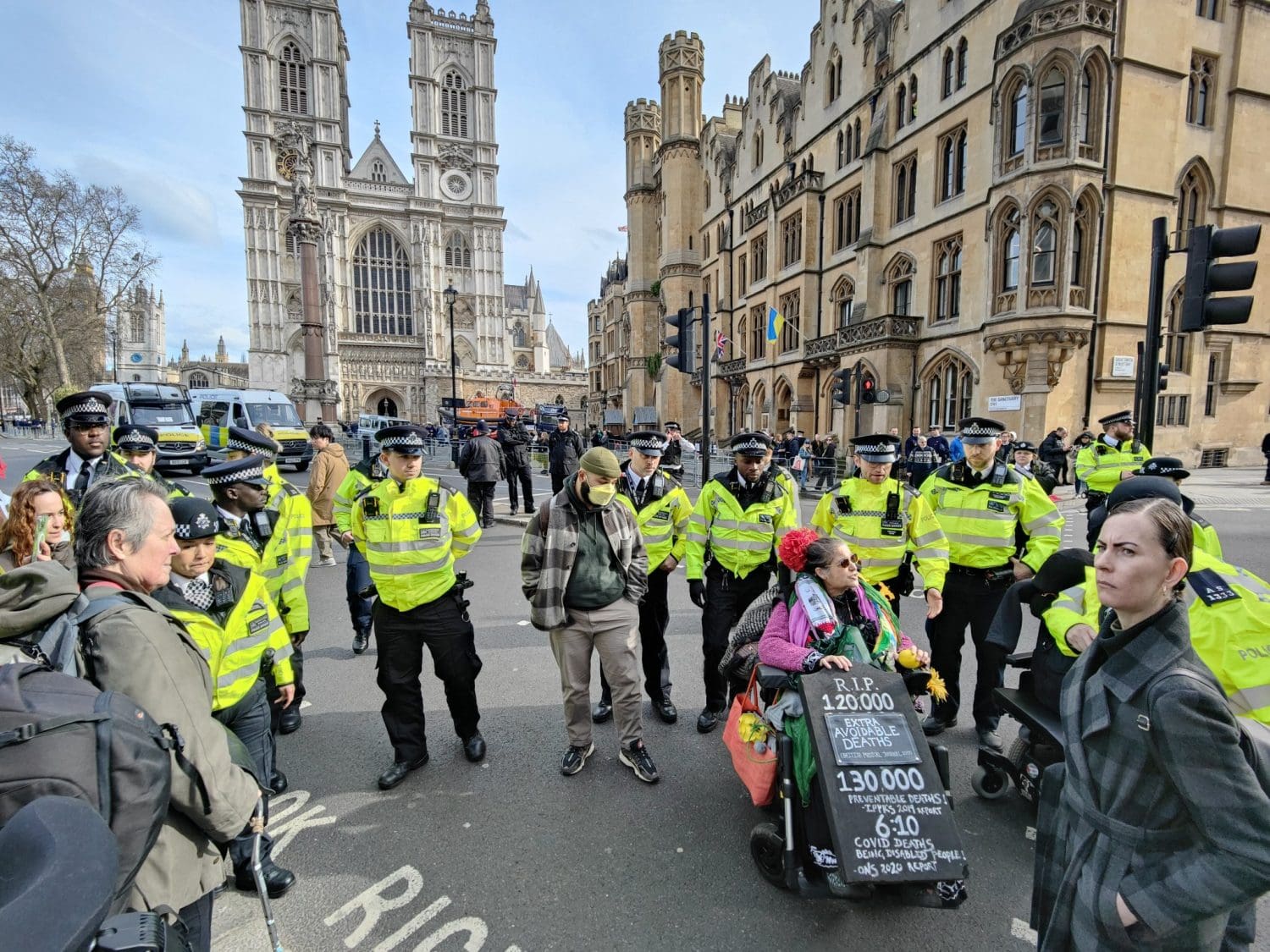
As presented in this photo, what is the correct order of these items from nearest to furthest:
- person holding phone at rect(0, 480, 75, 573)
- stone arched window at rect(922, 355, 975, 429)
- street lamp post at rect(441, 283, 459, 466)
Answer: person holding phone at rect(0, 480, 75, 573)
stone arched window at rect(922, 355, 975, 429)
street lamp post at rect(441, 283, 459, 466)

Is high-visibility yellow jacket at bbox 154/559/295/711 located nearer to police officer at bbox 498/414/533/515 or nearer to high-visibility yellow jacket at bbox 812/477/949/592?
high-visibility yellow jacket at bbox 812/477/949/592

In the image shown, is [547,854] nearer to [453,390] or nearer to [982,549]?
[982,549]

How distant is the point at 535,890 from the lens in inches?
107

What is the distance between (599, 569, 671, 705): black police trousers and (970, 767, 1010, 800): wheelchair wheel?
205 cm

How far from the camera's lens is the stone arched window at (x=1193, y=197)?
1852 centimetres

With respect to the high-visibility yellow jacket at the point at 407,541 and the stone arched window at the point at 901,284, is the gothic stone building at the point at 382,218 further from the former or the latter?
the high-visibility yellow jacket at the point at 407,541

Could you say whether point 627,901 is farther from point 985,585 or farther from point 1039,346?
point 1039,346

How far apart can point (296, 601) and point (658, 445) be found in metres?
2.79

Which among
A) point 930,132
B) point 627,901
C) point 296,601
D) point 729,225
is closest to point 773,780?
point 627,901

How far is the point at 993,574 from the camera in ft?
12.9

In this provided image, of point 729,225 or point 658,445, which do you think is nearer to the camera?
point 658,445

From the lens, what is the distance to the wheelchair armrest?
113 inches

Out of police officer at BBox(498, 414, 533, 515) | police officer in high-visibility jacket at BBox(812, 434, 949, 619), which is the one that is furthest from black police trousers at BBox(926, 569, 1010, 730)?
police officer at BBox(498, 414, 533, 515)

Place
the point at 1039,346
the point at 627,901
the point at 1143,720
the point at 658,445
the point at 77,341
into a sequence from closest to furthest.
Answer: the point at 1143,720 → the point at 627,901 → the point at 658,445 → the point at 1039,346 → the point at 77,341
